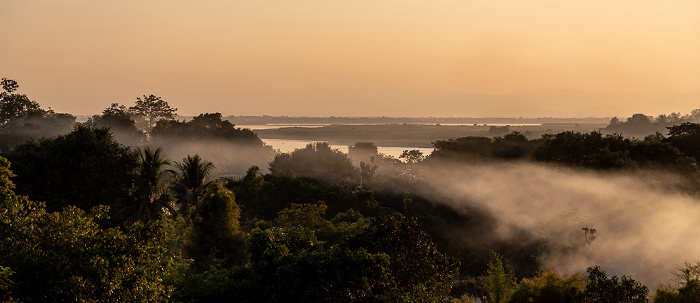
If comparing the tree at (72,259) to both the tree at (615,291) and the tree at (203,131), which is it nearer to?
the tree at (615,291)

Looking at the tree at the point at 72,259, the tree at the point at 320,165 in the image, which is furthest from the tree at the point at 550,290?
the tree at the point at 320,165

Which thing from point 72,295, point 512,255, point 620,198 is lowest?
point 512,255

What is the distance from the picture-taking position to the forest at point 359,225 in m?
13.9

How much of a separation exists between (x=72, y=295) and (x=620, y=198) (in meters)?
47.0

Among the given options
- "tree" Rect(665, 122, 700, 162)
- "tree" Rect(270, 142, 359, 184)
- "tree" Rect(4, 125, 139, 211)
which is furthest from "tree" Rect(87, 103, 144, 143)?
"tree" Rect(665, 122, 700, 162)

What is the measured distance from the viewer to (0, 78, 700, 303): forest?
1390 cm

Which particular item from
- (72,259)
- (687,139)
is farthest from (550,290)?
(687,139)

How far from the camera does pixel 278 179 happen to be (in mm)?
53969

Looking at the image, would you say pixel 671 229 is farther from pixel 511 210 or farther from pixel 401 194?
pixel 401 194

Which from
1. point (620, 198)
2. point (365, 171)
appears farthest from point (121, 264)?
point (365, 171)

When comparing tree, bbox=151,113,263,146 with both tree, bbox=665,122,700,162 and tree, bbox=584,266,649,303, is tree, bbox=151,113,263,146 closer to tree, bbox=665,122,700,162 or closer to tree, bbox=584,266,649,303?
tree, bbox=665,122,700,162

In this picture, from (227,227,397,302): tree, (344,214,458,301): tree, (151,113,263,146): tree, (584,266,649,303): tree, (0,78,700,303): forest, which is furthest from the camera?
(151,113,263,146): tree

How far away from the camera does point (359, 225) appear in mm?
34344

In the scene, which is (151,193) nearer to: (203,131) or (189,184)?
(189,184)
